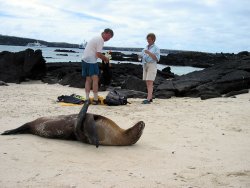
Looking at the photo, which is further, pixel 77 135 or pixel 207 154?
pixel 77 135

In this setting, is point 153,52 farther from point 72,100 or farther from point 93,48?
point 72,100

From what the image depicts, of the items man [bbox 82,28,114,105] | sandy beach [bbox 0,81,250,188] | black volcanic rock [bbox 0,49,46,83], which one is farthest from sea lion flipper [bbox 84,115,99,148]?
black volcanic rock [bbox 0,49,46,83]

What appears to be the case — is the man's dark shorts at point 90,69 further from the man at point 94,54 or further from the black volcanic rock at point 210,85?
the black volcanic rock at point 210,85

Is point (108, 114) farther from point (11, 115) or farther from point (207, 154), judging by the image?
point (207, 154)

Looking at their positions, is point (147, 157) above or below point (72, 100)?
below

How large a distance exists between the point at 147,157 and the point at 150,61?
20.5 ft

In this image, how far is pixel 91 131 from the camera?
226 inches

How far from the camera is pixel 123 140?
5.91 m

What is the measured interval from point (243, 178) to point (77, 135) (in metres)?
2.57

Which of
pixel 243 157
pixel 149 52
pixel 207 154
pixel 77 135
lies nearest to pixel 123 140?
pixel 77 135

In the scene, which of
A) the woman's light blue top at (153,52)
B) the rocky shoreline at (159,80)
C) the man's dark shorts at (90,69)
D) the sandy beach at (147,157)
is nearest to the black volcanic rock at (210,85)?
the rocky shoreline at (159,80)

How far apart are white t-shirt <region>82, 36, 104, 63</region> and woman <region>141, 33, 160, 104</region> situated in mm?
1556

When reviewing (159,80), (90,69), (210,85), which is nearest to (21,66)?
(159,80)

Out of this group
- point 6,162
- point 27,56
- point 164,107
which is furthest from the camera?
point 27,56
